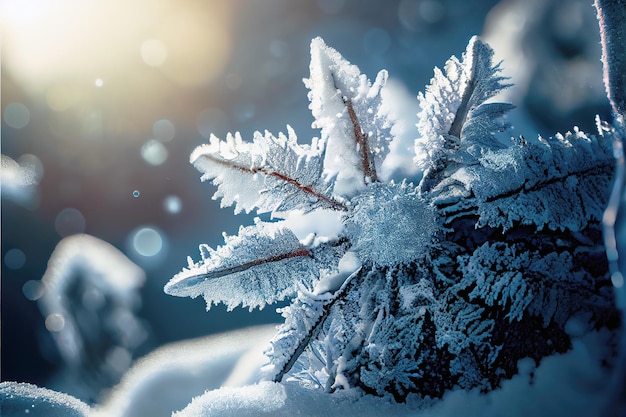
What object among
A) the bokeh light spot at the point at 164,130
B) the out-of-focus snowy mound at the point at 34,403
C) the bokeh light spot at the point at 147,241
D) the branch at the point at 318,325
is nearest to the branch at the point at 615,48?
the branch at the point at 318,325

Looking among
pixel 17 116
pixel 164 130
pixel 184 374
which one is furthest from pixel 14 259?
pixel 184 374

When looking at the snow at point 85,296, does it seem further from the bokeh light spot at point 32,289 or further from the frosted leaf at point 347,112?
the frosted leaf at point 347,112

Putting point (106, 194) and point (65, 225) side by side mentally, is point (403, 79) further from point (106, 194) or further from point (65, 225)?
point (65, 225)

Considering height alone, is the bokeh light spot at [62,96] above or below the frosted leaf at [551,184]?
above

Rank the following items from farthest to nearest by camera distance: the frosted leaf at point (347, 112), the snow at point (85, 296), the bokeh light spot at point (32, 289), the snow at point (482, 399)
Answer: the bokeh light spot at point (32, 289) < the snow at point (85, 296) < the frosted leaf at point (347, 112) < the snow at point (482, 399)

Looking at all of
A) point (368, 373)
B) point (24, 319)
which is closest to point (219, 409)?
point (368, 373)
